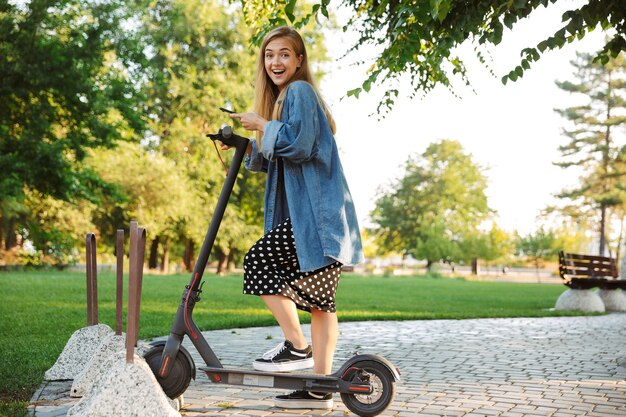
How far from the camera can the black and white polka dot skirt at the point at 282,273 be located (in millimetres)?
4395

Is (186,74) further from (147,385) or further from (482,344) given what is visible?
(147,385)

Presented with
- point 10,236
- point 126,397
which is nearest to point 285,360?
point 126,397

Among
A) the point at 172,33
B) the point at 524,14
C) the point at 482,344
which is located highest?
the point at 172,33

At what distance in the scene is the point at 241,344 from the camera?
7672 millimetres

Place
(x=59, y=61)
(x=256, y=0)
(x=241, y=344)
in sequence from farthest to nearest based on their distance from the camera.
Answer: (x=59, y=61)
(x=256, y=0)
(x=241, y=344)

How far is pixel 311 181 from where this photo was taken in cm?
433

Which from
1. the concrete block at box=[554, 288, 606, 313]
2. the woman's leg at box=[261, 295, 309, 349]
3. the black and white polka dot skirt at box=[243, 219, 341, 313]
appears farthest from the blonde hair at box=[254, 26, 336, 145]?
the concrete block at box=[554, 288, 606, 313]

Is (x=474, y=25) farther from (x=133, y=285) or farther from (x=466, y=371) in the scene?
(x=133, y=285)

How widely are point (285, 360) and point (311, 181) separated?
1.07 m

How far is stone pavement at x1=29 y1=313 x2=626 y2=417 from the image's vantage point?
4.64 meters

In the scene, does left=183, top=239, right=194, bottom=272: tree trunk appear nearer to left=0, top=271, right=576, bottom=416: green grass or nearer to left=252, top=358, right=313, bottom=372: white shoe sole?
left=0, top=271, right=576, bottom=416: green grass

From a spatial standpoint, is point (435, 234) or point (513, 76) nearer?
point (513, 76)

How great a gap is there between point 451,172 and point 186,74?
3922cm

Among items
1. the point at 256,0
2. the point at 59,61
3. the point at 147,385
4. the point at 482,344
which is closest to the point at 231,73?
the point at 59,61
